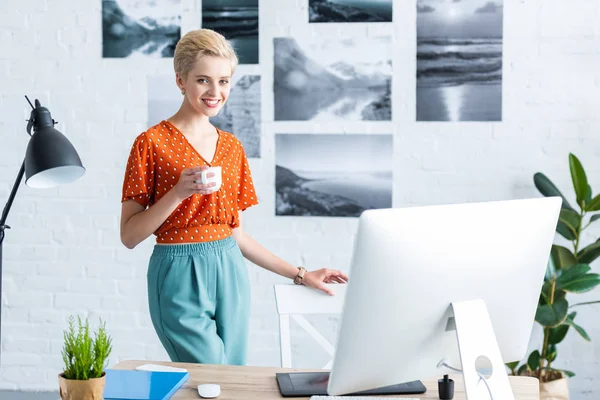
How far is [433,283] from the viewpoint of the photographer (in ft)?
3.92

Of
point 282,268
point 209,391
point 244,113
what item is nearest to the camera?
point 209,391

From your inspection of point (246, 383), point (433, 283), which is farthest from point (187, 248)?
point (433, 283)

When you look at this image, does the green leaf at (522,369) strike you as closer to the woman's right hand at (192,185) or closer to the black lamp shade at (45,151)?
the woman's right hand at (192,185)

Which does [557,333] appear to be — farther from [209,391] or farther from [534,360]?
[209,391]

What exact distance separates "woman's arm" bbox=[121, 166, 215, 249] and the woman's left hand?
42cm

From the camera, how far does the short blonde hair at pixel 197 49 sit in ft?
6.26

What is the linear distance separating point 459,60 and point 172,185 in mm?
1574

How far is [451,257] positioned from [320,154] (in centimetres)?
198

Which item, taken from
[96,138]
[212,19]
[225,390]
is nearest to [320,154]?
[212,19]

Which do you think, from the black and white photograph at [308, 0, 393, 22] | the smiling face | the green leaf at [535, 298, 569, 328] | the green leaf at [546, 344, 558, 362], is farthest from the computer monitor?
the black and white photograph at [308, 0, 393, 22]

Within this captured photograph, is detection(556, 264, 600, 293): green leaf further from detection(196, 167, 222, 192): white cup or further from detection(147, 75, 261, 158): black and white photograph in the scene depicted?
detection(196, 167, 222, 192): white cup

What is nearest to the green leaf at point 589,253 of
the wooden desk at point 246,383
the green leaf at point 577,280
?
the green leaf at point 577,280

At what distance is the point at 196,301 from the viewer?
6.26ft

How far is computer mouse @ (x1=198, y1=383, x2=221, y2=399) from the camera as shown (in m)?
1.46
